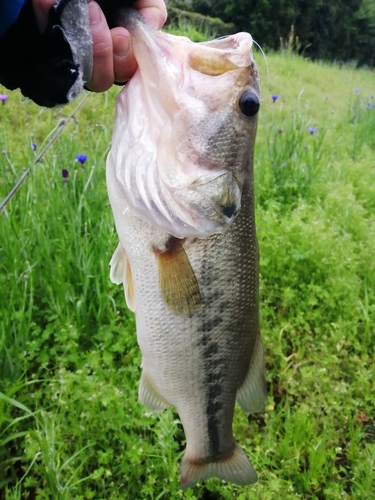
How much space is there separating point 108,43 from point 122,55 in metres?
0.06

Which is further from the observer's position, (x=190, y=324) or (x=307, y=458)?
(x=307, y=458)

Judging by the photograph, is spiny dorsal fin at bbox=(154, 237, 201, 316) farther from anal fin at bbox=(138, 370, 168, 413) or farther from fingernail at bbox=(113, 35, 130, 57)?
fingernail at bbox=(113, 35, 130, 57)

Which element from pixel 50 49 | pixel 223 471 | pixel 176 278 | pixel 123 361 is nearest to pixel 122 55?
pixel 50 49

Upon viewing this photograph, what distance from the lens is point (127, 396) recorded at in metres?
2.19

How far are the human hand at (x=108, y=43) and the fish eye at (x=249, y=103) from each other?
29 centimetres

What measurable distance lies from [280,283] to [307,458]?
1.10m

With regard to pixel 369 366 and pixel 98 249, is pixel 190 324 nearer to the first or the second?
pixel 98 249

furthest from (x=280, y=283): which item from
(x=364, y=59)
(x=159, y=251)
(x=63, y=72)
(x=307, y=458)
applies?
(x=364, y=59)

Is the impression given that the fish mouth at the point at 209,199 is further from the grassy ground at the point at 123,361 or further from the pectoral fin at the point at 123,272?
the grassy ground at the point at 123,361

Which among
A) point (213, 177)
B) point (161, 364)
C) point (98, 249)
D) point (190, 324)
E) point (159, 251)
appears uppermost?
point (213, 177)

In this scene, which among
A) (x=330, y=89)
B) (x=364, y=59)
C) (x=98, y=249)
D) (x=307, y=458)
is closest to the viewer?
(x=307, y=458)

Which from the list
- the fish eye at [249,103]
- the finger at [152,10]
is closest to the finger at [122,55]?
the finger at [152,10]

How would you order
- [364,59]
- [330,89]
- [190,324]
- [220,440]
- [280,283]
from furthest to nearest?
[364,59] → [330,89] → [280,283] → [220,440] → [190,324]

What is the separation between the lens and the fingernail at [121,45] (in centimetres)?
109
